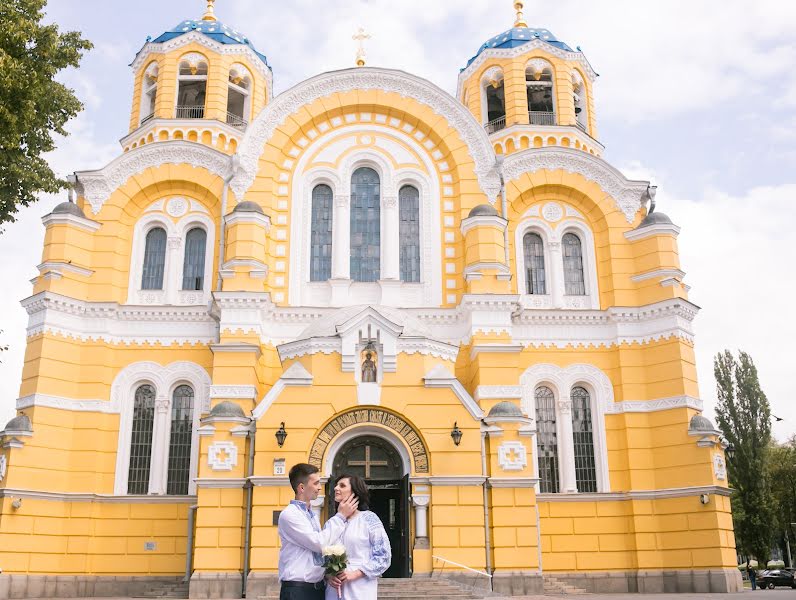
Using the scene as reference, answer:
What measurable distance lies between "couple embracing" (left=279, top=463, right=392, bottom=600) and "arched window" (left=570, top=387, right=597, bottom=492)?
17.8 metres

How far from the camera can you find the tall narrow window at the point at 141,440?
76.6 ft

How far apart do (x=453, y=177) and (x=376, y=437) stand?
977cm

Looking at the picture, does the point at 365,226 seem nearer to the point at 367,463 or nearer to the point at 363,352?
the point at 363,352

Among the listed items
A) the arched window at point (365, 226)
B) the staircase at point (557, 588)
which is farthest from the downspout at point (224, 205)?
the staircase at point (557, 588)

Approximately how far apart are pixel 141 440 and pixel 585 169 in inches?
654

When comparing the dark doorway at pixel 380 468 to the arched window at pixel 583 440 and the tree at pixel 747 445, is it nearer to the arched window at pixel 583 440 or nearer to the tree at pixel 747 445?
the arched window at pixel 583 440

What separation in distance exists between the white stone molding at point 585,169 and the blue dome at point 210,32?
11096mm

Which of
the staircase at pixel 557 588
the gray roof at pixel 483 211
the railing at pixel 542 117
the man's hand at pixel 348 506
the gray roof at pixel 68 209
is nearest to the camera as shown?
the man's hand at pixel 348 506

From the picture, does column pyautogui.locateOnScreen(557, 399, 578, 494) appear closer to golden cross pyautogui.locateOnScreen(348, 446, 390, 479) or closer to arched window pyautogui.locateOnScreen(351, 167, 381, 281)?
golden cross pyautogui.locateOnScreen(348, 446, 390, 479)

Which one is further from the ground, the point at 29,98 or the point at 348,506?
the point at 29,98

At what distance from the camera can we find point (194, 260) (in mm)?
25734

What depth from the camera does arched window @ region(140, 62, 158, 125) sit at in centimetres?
2897

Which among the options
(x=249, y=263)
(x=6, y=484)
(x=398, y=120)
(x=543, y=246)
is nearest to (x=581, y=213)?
(x=543, y=246)

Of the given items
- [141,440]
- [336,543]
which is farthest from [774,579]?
[336,543]
